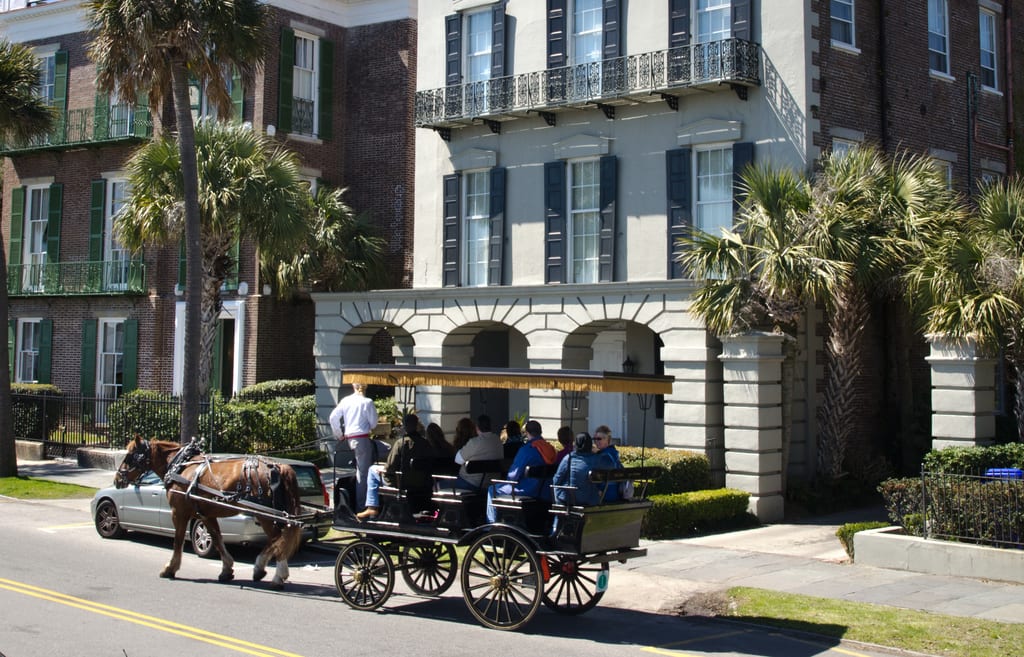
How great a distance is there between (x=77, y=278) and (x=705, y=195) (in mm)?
19751

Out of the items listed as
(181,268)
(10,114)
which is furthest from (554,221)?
(10,114)

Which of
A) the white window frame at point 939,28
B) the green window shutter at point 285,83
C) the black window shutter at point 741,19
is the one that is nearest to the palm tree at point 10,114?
the green window shutter at point 285,83

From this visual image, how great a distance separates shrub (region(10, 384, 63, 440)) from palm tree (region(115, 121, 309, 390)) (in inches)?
272

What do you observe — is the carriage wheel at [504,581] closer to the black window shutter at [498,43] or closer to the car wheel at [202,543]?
the car wheel at [202,543]

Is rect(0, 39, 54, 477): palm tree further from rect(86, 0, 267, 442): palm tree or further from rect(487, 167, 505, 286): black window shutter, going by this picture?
rect(487, 167, 505, 286): black window shutter

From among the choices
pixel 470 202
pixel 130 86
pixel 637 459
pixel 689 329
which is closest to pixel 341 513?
pixel 637 459

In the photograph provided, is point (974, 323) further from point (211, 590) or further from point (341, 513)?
point (211, 590)

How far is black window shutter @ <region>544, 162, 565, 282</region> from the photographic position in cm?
2438

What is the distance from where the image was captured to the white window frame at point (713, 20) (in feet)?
72.7

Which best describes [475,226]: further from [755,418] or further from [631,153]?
[755,418]

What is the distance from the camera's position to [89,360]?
32.3 meters

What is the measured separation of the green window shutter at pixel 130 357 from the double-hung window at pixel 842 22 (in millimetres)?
20150

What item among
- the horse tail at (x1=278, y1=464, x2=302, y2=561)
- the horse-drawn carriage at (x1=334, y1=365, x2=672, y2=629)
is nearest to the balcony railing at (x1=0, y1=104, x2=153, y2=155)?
the horse tail at (x1=278, y1=464, x2=302, y2=561)

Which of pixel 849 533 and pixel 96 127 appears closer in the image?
pixel 849 533
